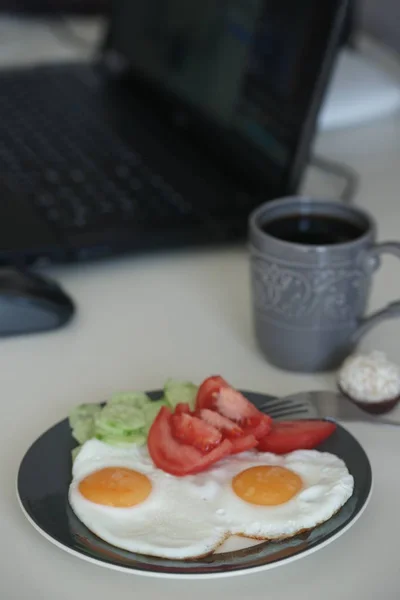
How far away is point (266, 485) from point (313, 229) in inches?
10.8

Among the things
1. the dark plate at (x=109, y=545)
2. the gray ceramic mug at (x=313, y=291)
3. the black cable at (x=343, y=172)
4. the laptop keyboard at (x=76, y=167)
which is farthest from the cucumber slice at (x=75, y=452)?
the black cable at (x=343, y=172)

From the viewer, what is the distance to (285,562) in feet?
1.64

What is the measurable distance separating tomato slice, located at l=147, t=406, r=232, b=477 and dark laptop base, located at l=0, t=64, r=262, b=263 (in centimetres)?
31

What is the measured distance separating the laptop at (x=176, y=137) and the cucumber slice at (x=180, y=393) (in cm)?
25

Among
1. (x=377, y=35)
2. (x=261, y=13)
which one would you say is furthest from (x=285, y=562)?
(x=377, y=35)

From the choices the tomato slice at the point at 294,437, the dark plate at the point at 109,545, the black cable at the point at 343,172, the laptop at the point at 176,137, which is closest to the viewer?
the dark plate at the point at 109,545

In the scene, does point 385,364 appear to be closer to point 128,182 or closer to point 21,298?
point 21,298

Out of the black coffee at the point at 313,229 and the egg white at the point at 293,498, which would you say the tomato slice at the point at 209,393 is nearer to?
the egg white at the point at 293,498

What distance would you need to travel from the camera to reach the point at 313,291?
70 centimetres

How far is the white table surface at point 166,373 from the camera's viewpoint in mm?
518

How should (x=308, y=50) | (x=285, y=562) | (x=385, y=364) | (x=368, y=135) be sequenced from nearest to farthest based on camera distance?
(x=285, y=562) → (x=385, y=364) → (x=308, y=50) → (x=368, y=135)

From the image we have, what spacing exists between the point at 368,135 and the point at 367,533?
2.60 feet

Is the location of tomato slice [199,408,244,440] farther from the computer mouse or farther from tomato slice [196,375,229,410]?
the computer mouse

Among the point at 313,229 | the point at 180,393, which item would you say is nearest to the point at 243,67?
the point at 313,229
